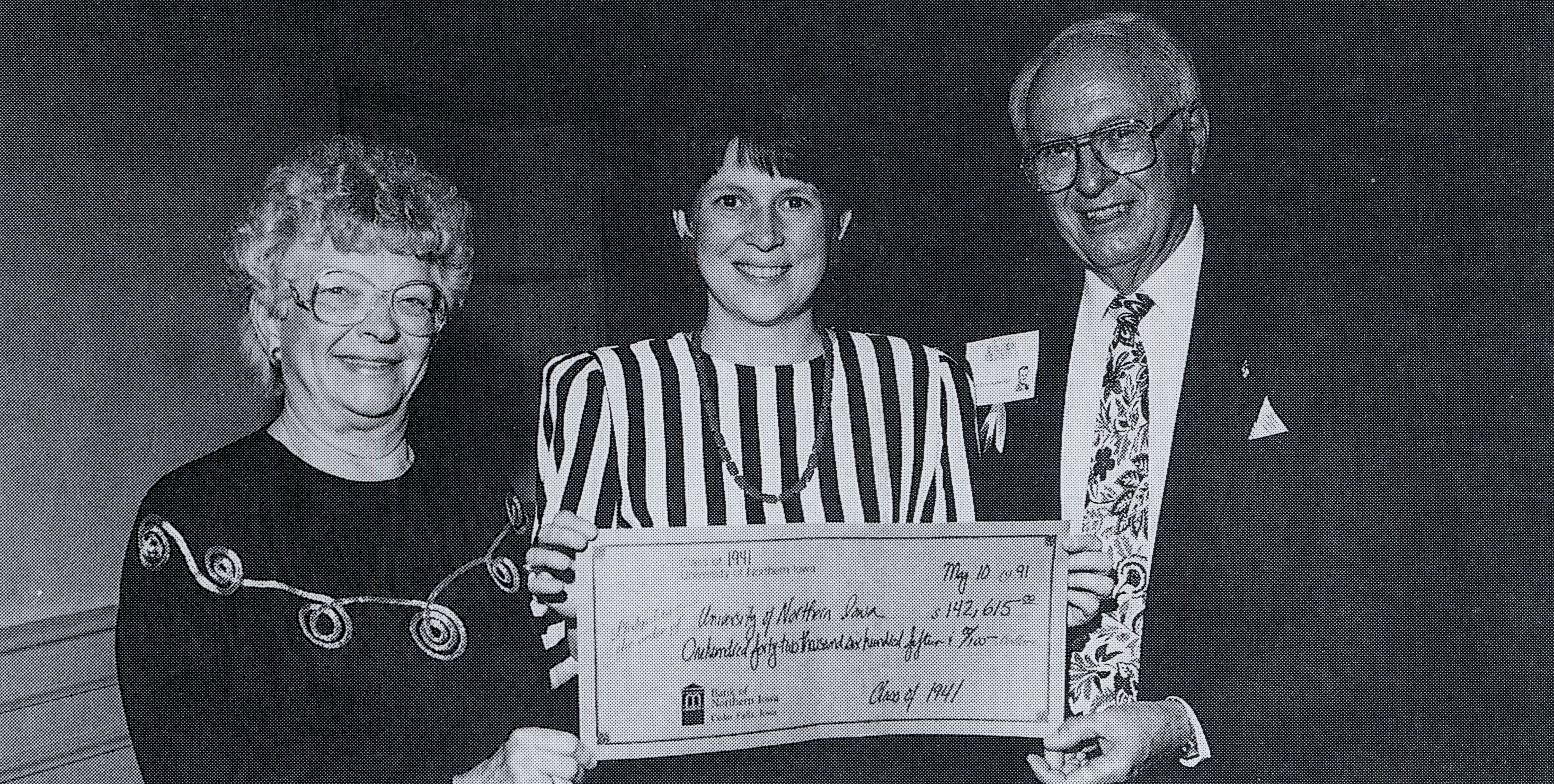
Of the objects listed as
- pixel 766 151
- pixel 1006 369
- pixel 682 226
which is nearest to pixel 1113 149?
pixel 1006 369

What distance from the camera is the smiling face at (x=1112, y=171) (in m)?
1.42

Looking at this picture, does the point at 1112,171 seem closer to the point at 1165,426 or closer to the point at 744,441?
the point at 1165,426

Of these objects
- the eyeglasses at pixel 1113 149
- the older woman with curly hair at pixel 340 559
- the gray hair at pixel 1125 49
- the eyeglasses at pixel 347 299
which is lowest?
the older woman with curly hair at pixel 340 559

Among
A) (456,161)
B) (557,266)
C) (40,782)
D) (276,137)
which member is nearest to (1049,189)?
(557,266)

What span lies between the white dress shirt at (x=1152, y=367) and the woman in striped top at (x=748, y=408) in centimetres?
14

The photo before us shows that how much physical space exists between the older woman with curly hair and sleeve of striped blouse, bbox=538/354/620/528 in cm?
6

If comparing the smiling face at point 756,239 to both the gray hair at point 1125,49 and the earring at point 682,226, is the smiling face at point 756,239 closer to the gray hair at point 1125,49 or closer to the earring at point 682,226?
the earring at point 682,226

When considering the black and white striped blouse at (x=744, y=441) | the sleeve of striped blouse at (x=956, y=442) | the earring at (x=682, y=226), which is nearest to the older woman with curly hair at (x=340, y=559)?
the black and white striped blouse at (x=744, y=441)

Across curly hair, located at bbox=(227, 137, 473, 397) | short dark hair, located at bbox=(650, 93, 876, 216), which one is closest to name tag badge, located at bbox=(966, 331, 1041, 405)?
short dark hair, located at bbox=(650, 93, 876, 216)

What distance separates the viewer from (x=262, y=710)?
4.23ft

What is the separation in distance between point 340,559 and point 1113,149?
94 cm

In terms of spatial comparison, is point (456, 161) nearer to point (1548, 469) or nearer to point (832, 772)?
point (832, 772)

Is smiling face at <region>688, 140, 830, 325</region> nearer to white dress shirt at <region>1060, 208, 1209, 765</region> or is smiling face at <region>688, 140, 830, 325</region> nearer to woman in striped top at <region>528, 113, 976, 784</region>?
woman in striped top at <region>528, 113, 976, 784</region>

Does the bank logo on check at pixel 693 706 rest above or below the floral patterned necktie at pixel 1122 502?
below
